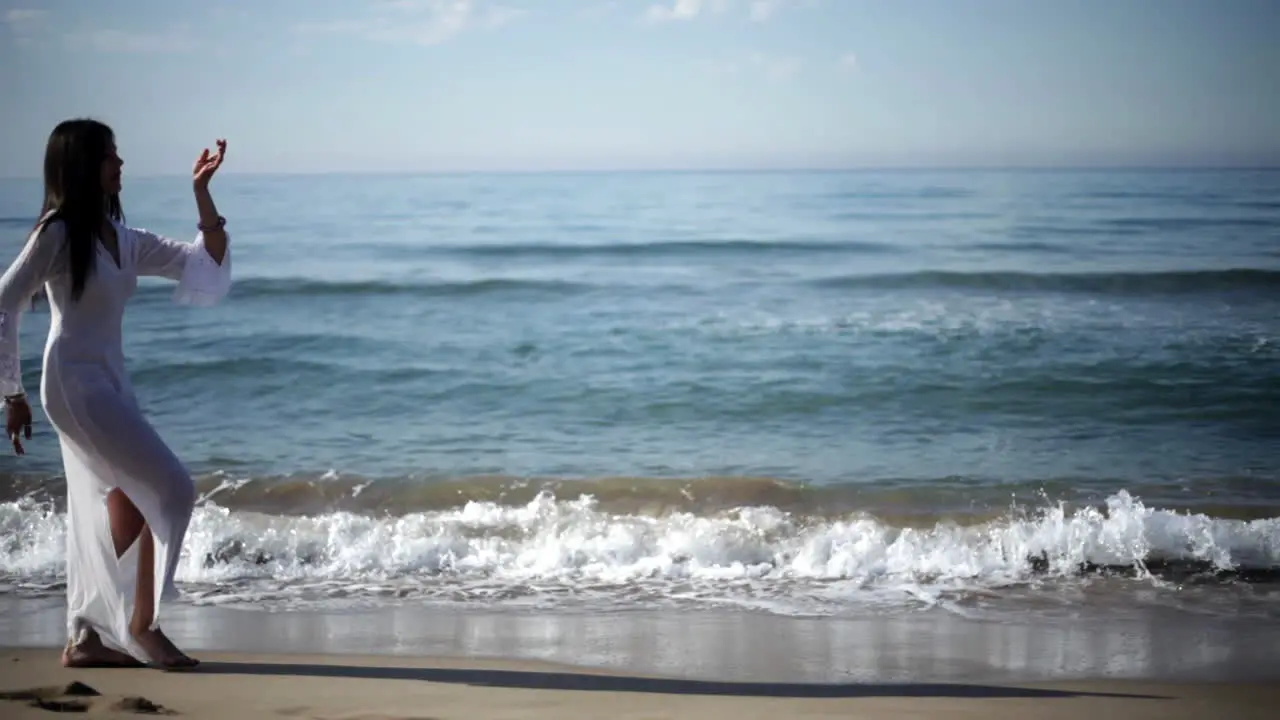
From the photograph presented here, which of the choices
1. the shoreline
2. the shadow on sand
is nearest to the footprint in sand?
the shadow on sand

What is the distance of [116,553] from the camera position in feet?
8.27

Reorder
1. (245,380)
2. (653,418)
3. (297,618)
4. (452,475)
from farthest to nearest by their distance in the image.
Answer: (245,380), (653,418), (452,475), (297,618)

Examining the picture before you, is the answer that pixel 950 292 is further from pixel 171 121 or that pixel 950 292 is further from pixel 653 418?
pixel 171 121

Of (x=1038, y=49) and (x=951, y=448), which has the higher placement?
(x=1038, y=49)

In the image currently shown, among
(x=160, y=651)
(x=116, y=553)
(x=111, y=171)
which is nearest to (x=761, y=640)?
(x=160, y=651)

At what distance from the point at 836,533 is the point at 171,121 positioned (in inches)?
334

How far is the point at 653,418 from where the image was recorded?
666 cm

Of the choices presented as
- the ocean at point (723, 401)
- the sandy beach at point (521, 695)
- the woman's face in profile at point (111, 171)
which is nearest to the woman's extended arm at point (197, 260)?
the woman's face in profile at point (111, 171)

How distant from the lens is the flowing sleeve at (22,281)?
7.80 ft

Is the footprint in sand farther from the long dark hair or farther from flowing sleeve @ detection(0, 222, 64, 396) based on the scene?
the long dark hair

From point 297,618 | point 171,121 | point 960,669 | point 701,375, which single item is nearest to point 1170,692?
point 960,669

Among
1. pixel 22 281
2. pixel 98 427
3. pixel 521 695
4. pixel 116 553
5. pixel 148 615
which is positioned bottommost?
pixel 521 695

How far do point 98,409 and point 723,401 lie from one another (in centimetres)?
486

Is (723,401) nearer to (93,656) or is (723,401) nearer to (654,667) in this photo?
(654,667)
